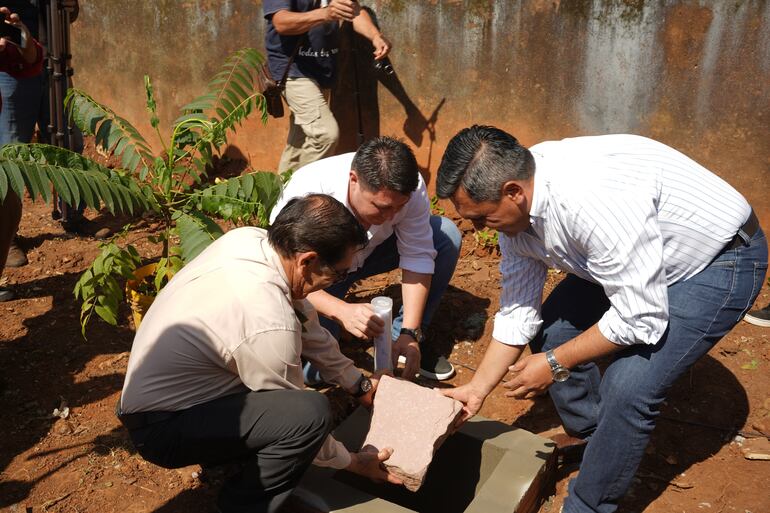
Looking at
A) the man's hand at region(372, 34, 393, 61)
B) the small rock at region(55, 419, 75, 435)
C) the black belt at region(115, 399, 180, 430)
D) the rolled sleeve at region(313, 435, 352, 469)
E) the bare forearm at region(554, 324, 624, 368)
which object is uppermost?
the man's hand at region(372, 34, 393, 61)

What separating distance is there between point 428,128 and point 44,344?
2.99m

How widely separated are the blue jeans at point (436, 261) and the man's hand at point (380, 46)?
162cm

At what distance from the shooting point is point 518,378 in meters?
3.07

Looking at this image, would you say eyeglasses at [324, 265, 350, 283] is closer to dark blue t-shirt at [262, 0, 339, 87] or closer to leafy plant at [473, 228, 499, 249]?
leafy plant at [473, 228, 499, 249]

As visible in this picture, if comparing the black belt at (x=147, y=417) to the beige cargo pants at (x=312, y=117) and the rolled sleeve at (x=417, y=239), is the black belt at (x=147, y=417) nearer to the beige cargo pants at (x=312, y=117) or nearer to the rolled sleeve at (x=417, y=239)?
the rolled sleeve at (x=417, y=239)

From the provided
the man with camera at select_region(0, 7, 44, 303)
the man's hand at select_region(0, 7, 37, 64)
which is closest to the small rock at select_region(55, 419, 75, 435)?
the man with camera at select_region(0, 7, 44, 303)

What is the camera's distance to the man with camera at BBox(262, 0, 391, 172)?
16.9 ft

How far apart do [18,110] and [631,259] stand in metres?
4.27

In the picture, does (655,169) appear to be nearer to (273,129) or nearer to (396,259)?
(396,259)

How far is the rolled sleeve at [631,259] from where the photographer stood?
105 inches

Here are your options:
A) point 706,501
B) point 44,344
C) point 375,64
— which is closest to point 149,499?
point 44,344

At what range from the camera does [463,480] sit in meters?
3.55

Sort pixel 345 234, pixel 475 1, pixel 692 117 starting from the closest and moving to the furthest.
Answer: pixel 345 234
pixel 692 117
pixel 475 1

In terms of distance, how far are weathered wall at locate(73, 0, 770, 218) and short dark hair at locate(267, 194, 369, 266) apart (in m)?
2.84
